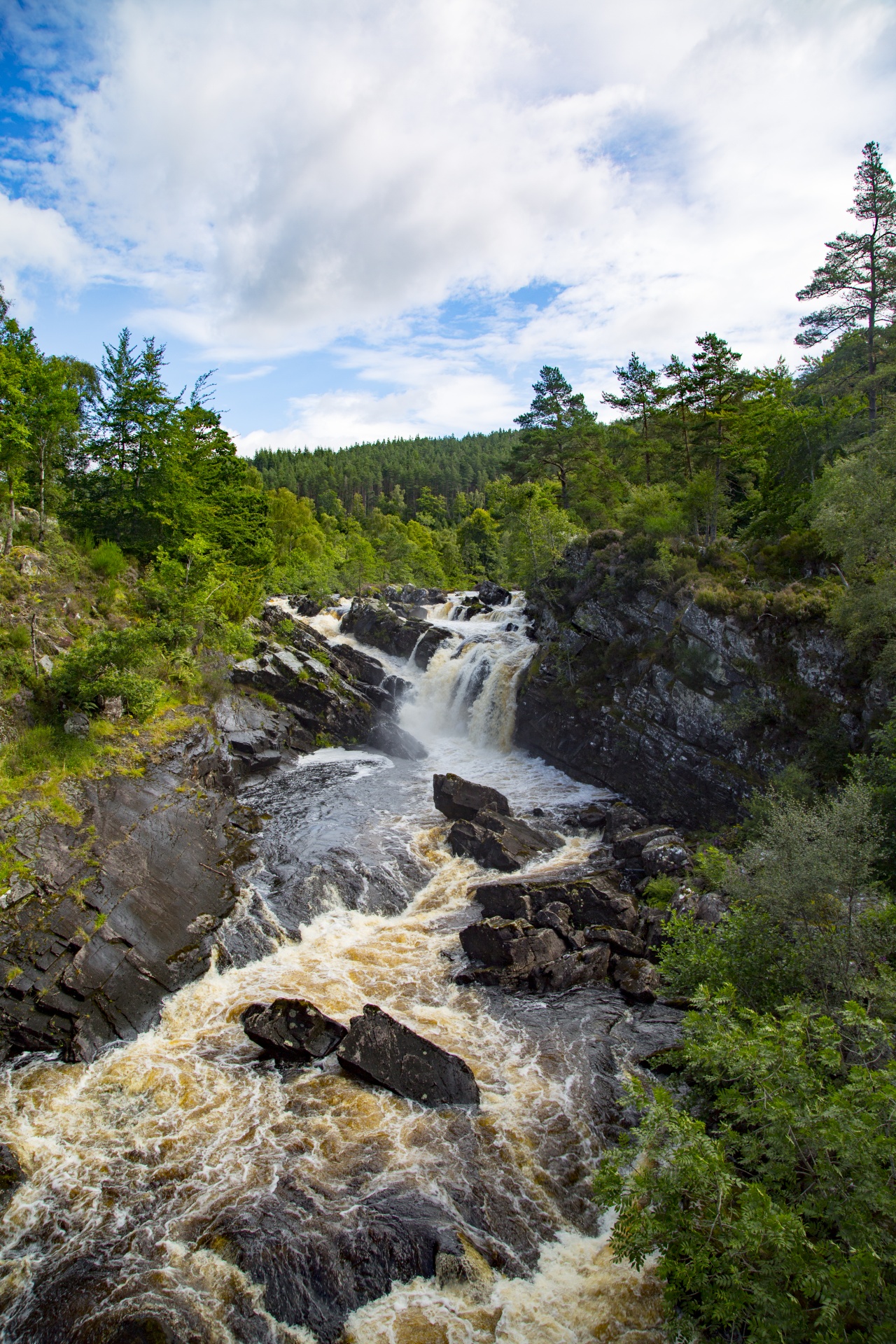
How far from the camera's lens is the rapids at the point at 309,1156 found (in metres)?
8.60

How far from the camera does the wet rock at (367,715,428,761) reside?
122ft

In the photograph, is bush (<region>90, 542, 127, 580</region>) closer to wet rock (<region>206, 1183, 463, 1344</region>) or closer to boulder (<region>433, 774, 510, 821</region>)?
boulder (<region>433, 774, 510, 821</region>)

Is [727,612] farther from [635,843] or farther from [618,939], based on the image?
[618,939]

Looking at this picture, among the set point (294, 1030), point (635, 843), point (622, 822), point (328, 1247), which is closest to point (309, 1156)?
point (328, 1247)

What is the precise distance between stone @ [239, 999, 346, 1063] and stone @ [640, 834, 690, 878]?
39.4 feet

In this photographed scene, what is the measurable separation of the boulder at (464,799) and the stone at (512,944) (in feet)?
27.9

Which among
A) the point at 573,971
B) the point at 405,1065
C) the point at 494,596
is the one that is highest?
the point at 494,596

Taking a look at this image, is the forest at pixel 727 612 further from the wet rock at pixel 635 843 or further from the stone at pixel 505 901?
the stone at pixel 505 901

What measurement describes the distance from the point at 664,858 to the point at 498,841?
6.01 meters

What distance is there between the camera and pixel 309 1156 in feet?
36.4

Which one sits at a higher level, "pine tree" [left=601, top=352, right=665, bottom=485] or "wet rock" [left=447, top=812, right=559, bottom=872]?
"pine tree" [left=601, top=352, right=665, bottom=485]

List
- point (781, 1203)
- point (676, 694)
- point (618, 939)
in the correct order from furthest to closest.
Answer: point (676, 694) → point (618, 939) → point (781, 1203)

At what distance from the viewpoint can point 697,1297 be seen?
7898mm

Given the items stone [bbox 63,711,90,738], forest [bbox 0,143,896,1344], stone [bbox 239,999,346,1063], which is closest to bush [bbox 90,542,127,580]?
forest [bbox 0,143,896,1344]
